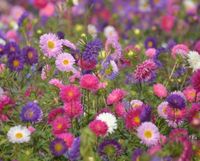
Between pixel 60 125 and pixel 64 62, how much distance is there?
44cm

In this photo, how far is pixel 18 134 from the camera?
2945 millimetres

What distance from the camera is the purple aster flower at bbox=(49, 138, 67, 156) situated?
2852mm

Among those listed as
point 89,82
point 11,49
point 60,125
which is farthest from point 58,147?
point 11,49

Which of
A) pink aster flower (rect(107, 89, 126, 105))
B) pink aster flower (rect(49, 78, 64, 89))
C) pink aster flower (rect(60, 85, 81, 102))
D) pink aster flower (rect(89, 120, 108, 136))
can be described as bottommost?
pink aster flower (rect(89, 120, 108, 136))

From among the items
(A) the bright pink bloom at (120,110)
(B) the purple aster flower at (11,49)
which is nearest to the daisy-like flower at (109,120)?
(A) the bright pink bloom at (120,110)

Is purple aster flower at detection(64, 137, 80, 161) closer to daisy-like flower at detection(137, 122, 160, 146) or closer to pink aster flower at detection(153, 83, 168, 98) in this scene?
daisy-like flower at detection(137, 122, 160, 146)

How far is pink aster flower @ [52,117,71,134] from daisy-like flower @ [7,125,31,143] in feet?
0.41

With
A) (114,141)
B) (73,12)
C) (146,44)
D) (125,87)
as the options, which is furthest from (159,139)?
(73,12)

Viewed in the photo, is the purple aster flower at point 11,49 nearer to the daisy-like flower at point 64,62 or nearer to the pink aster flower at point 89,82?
the daisy-like flower at point 64,62

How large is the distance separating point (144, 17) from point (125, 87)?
272 cm

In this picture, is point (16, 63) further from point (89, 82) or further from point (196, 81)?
point (196, 81)

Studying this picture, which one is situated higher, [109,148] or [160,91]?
[160,91]

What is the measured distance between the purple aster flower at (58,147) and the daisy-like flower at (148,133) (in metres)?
0.33

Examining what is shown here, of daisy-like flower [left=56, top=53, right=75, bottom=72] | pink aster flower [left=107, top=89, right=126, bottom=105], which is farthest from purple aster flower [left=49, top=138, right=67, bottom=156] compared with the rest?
daisy-like flower [left=56, top=53, right=75, bottom=72]
